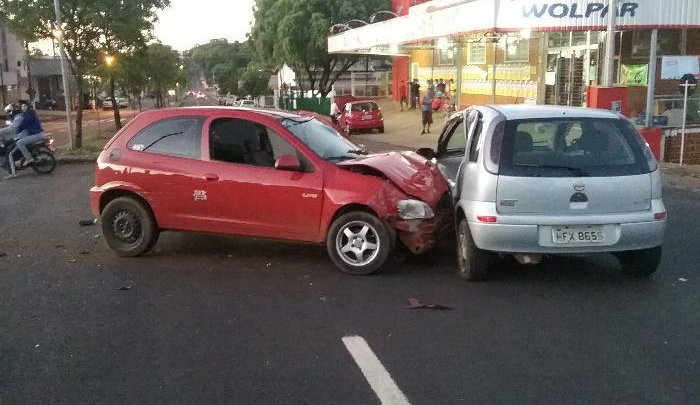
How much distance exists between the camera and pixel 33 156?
16.2 metres

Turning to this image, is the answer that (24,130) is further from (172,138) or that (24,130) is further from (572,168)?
(572,168)

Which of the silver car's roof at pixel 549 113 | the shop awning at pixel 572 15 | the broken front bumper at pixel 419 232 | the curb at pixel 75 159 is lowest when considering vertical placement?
the curb at pixel 75 159

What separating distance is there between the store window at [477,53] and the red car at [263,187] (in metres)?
28.5

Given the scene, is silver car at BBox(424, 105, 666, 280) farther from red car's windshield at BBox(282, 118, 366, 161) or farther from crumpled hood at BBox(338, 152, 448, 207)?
red car's windshield at BBox(282, 118, 366, 161)

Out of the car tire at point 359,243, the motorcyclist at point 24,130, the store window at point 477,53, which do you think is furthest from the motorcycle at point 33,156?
the store window at point 477,53

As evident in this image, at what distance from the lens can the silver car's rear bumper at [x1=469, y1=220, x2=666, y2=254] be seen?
616cm

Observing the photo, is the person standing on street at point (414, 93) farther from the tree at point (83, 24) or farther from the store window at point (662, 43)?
the tree at point (83, 24)

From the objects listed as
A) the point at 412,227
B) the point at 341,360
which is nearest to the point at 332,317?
the point at 341,360

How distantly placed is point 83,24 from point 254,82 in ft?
194

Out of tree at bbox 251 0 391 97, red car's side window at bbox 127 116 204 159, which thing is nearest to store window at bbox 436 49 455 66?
tree at bbox 251 0 391 97

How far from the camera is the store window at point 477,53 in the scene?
35.2 meters

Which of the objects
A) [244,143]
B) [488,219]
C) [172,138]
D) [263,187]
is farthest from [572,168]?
[172,138]

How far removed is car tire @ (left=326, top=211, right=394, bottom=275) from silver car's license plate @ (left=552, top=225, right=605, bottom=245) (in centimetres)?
159

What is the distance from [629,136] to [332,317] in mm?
3039
